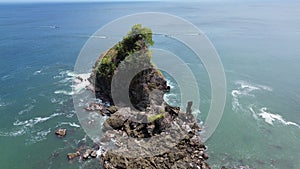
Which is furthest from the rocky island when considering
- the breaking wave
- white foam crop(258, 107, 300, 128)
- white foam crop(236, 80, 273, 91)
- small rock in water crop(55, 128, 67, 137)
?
white foam crop(236, 80, 273, 91)

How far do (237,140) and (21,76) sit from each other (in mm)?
65158

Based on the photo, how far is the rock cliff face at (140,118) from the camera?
144 feet

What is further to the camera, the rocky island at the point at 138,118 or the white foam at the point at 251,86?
the white foam at the point at 251,86

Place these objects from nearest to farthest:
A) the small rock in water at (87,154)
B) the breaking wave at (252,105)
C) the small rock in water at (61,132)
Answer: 1. the small rock in water at (87,154)
2. the small rock in water at (61,132)
3. the breaking wave at (252,105)

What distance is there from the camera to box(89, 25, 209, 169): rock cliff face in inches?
1725

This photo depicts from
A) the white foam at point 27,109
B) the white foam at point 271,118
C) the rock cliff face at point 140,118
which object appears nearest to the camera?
the rock cliff face at point 140,118

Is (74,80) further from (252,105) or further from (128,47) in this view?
(252,105)

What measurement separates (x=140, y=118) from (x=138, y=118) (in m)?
0.46

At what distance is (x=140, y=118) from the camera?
51.9 m

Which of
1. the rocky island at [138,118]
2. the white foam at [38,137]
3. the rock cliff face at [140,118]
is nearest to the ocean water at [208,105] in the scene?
the white foam at [38,137]

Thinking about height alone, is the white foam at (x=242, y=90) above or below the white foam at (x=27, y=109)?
above

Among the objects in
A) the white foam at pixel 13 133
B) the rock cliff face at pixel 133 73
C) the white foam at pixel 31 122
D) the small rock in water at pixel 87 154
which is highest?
the rock cliff face at pixel 133 73

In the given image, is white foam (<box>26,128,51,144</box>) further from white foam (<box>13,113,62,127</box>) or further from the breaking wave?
the breaking wave

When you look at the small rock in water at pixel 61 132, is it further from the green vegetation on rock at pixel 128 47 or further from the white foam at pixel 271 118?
the white foam at pixel 271 118
